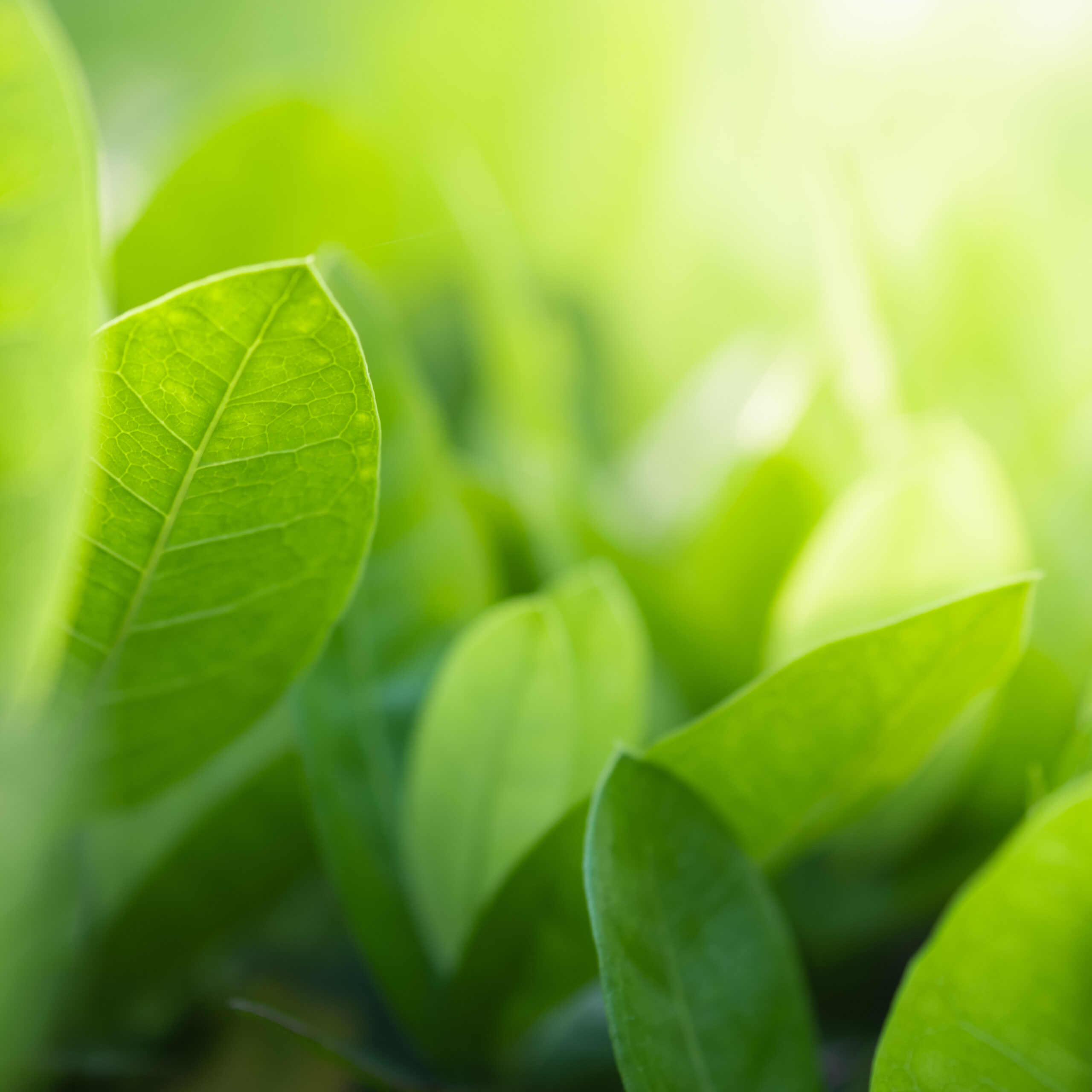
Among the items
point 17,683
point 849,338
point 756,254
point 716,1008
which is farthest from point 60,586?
point 756,254

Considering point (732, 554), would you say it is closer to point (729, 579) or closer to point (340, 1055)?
point (729, 579)

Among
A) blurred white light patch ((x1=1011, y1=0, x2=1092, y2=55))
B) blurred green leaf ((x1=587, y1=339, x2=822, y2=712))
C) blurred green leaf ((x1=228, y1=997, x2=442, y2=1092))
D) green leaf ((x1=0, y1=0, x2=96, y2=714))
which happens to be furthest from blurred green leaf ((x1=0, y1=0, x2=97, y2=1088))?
blurred white light patch ((x1=1011, y1=0, x2=1092, y2=55))

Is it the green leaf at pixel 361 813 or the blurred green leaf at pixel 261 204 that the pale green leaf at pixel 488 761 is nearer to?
the green leaf at pixel 361 813

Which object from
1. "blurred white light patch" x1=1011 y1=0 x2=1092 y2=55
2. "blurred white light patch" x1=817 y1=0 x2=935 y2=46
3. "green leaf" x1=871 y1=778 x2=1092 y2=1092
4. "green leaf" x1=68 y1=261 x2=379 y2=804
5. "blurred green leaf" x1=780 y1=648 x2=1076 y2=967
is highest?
"blurred white light patch" x1=817 y1=0 x2=935 y2=46

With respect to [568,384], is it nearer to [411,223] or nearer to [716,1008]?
[411,223]

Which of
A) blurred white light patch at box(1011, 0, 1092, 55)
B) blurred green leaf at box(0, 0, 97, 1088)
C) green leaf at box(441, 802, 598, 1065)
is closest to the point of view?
blurred green leaf at box(0, 0, 97, 1088)

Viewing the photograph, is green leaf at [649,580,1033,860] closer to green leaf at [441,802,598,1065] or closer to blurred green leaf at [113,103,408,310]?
green leaf at [441,802,598,1065]

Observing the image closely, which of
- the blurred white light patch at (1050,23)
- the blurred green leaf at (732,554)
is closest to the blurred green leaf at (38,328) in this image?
the blurred green leaf at (732,554)

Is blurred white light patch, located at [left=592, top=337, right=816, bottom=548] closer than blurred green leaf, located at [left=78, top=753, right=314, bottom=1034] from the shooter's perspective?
No

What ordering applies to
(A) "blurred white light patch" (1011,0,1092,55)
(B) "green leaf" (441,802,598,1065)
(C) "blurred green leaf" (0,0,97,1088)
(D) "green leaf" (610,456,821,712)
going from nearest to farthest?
(C) "blurred green leaf" (0,0,97,1088) < (B) "green leaf" (441,802,598,1065) < (D) "green leaf" (610,456,821,712) < (A) "blurred white light patch" (1011,0,1092,55)

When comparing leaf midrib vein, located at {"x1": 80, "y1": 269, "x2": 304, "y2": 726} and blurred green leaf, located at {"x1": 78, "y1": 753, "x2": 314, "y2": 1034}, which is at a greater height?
leaf midrib vein, located at {"x1": 80, "y1": 269, "x2": 304, "y2": 726}
